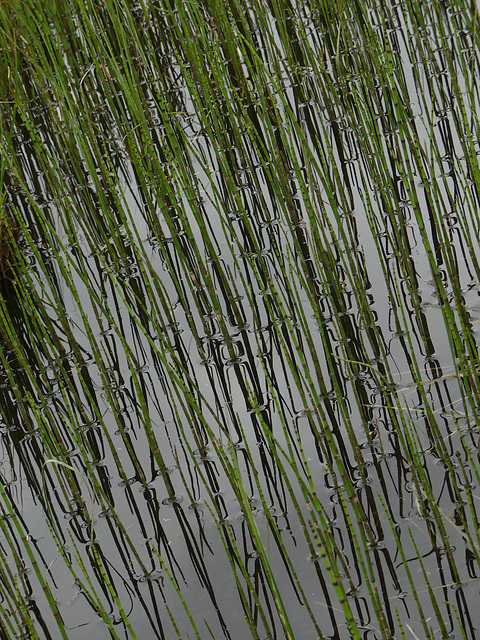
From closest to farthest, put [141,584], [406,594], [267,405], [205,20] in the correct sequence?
[406,594] < [141,584] < [267,405] < [205,20]

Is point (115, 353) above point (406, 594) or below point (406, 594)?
above

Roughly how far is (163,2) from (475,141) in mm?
1389

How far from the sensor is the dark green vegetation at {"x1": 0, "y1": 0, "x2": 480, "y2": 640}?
50.7 inches

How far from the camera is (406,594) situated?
125 centimetres

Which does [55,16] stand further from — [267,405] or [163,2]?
[267,405]

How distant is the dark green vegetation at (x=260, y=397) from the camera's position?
4.22 ft

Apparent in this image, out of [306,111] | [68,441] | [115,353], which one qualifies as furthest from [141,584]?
[306,111]

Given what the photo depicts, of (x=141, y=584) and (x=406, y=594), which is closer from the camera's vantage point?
(x=406, y=594)

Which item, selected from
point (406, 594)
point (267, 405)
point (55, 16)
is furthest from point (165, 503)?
point (55, 16)

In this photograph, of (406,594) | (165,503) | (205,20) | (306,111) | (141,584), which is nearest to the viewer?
(406,594)

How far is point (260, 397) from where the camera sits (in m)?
1.71

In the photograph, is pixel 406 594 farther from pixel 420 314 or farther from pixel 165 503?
pixel 420 314

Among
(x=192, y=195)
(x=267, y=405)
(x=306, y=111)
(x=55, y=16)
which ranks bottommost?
(x=267, y=405)

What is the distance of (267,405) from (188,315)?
0.36 metres
